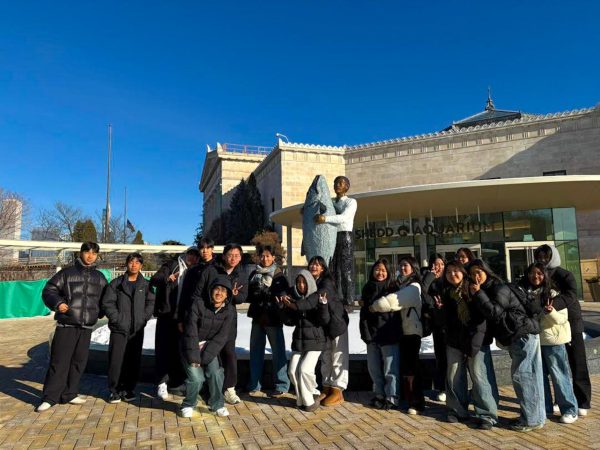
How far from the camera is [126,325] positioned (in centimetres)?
526

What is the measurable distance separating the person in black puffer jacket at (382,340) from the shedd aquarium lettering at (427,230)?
59.2ft

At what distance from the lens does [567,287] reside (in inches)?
174

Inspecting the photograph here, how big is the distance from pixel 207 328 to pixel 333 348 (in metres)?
1.52

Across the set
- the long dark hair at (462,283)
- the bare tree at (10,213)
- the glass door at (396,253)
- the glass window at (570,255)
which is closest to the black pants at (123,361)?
the long dark hair at (462,283)

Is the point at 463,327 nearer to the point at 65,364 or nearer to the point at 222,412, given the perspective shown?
the point at 222,412

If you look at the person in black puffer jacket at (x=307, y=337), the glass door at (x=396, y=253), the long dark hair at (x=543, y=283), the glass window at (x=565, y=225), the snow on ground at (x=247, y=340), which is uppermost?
the glass window at (x=565, y=225)

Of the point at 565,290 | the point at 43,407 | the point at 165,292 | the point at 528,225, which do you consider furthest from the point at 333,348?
the point at 528,225

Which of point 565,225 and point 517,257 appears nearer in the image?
point 565,225

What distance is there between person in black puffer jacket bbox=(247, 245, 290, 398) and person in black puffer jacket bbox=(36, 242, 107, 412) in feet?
6.57

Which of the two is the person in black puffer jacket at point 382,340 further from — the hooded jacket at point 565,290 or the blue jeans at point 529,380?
the hooded jacket at point 565,290

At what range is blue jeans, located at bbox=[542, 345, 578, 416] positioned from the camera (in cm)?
420

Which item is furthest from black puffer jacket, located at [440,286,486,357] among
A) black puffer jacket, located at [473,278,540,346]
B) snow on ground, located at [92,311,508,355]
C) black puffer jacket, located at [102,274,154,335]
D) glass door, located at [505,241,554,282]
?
glass door, located at [505,241,554,282]

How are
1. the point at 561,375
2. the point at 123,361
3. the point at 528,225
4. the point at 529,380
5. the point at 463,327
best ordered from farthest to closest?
the point at 528,225
the point at 123,361
the point at 561,375
the point at 463,327
the point at 529,380

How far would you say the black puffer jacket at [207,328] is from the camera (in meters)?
4.34
